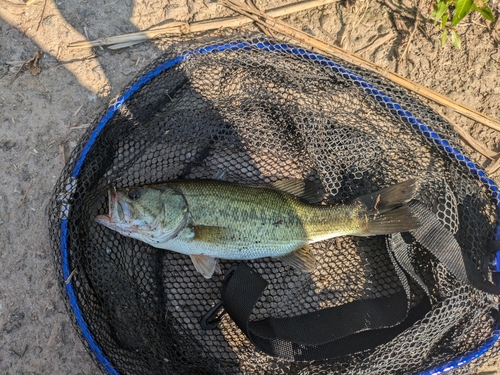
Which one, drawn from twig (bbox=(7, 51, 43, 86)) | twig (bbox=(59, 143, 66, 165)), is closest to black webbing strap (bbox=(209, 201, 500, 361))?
twig (bbox=(59, 143, 66, 165))

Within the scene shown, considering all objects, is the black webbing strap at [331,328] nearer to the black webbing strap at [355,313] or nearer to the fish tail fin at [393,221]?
the black webbing strap at [355,313]

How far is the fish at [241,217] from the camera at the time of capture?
2.81m

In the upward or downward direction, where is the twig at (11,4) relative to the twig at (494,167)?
downward

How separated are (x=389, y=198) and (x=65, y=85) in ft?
9.91

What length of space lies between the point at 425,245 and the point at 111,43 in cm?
322

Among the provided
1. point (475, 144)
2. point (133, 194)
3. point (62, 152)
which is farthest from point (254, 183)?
point (475, 144)

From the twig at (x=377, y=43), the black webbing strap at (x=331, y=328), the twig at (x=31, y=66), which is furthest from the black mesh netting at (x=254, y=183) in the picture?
the twig at (x=31, y=66)

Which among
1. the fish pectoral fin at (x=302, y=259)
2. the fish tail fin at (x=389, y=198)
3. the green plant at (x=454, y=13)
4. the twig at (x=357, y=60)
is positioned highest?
the green plant at (x=454, y=13)

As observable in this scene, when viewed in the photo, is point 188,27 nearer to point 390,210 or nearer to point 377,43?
point 377,43

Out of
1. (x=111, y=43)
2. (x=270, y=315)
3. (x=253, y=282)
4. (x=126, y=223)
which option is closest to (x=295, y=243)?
(x=253, y=282)

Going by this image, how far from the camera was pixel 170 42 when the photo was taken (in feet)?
12.0

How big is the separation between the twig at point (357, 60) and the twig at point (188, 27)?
0.09 metres

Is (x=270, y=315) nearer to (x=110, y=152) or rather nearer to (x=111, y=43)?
(x=110, y=152)

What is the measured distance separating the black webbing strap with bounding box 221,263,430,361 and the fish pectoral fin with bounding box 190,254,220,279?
0.15 meters
